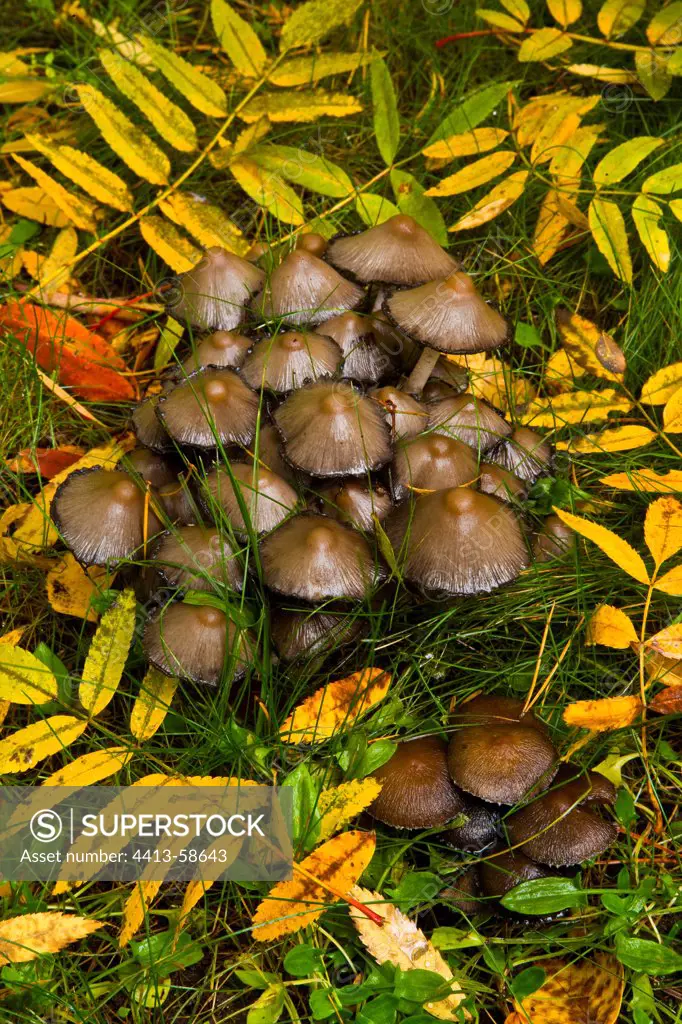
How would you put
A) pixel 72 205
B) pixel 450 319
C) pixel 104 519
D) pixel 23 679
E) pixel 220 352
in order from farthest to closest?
pixel 72 205
pixel 220 352
pixel 450 319
pixel 104 519
pixel 23 679

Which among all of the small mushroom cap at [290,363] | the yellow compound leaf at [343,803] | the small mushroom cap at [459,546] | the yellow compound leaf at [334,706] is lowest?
the yellow compound leaf at [343,803]

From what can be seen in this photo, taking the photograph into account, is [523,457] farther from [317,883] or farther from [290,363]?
[317,883]

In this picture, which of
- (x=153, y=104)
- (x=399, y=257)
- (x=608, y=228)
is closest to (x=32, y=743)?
(x=399, y=257)

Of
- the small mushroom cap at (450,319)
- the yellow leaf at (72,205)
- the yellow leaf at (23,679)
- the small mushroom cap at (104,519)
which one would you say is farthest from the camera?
the yellow leaf at (72,205)

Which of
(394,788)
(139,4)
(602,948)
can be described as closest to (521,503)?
(394,788)

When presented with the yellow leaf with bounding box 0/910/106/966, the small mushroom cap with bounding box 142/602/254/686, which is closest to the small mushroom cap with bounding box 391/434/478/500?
the small mushroom cap with bounding box 142/602/254/686

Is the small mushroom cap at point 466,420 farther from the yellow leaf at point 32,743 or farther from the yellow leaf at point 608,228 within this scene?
the yellow leaf at point 32,743

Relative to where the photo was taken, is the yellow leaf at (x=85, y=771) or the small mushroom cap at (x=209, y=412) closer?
the yellow leaf at (x=85, y=771)

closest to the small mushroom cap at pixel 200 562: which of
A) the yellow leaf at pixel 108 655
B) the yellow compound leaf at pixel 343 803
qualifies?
the yellow leaf at pixel 108 655
